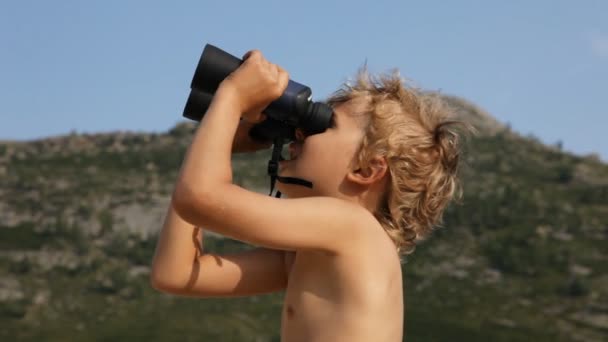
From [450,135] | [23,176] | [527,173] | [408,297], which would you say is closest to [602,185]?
[527,173]

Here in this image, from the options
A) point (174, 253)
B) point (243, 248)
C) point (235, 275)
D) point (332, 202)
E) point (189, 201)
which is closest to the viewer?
point (189, 201)

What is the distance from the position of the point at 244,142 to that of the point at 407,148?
0.57m

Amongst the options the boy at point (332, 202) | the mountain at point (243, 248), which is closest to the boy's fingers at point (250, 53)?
the boy at point (332, 202)

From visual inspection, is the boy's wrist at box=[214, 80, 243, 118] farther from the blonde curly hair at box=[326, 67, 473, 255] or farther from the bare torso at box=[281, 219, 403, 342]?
the bare torso at box=[281, 219, 403, 342]

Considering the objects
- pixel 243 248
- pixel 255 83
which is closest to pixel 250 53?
pixel 255 83

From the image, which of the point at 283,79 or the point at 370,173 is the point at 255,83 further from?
the point at 370,173

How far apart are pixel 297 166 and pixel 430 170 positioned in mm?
428

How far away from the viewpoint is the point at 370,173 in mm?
3012

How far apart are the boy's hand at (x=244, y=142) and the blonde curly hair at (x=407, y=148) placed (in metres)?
0.28

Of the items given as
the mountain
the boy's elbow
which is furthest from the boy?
the mountain

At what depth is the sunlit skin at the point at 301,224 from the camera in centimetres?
270

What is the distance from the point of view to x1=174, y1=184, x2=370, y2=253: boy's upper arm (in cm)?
268

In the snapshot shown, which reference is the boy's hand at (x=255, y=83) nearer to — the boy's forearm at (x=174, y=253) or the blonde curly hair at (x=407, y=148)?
the blonde curly hair at (x=407, y=148)

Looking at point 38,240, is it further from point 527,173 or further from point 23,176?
point 527,173
